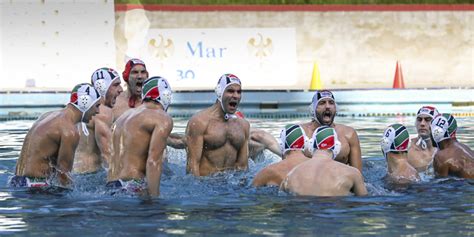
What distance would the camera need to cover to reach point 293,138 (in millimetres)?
10383

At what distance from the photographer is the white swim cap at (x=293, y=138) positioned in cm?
1032

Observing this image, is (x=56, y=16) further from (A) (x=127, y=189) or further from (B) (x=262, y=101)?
(A) (x=127, y=189)

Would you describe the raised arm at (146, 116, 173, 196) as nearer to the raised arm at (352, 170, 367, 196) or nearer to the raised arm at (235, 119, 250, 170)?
the raised arm at (352, 170, 367, 196)

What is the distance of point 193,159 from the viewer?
12023mm

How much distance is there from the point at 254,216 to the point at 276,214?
21cm

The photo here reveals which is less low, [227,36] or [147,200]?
[227,36]

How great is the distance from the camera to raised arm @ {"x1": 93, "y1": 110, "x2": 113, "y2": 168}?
12742mm

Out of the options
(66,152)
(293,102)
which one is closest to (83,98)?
(66,152)

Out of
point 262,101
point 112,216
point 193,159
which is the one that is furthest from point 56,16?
point 112,216

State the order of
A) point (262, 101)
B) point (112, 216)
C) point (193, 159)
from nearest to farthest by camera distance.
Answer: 1. point (112, 216)
2. point (193, 159)
3. point (262, 101)

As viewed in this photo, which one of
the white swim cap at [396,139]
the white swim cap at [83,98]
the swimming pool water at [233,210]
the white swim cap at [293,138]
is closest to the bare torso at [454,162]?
the swimming pool water at [233,210]

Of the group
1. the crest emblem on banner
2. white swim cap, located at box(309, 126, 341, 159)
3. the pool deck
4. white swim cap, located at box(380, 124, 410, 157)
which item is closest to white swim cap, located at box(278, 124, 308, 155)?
white swim cap, located at box(309, 126, 341, 159)

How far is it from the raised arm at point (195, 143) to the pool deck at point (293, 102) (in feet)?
38.4

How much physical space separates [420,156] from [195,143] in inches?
124
